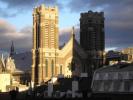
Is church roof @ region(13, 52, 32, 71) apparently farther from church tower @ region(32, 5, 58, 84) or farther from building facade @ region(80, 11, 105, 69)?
building facade @ region(80, 11, 105, 69)

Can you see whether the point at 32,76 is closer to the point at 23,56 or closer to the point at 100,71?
the point at 23,56

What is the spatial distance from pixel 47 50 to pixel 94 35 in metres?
20.9

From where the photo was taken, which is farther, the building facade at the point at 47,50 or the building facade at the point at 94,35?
the building facade at the point at 94,35

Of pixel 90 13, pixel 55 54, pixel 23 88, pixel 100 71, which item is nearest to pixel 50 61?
pixel 55 54

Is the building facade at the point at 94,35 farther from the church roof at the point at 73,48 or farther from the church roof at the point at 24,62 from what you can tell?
the church roof at the point at 24,62

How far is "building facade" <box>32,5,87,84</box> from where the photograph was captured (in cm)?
16350

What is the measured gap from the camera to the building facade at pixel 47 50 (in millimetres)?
163500

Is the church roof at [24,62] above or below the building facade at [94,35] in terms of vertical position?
below

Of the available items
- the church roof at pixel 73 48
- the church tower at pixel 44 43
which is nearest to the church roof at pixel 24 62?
the church tower at pixel 44 43

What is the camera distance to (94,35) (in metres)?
178

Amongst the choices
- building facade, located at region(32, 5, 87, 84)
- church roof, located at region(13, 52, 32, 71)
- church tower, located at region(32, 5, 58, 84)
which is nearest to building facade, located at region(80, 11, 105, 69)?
building facade, located at region(32, 5, 87, 84)

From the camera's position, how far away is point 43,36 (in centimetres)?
16450

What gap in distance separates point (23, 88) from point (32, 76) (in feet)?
39.3

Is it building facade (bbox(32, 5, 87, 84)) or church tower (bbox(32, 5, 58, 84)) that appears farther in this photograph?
building facade (bbox(32, 5, 87, 84))
